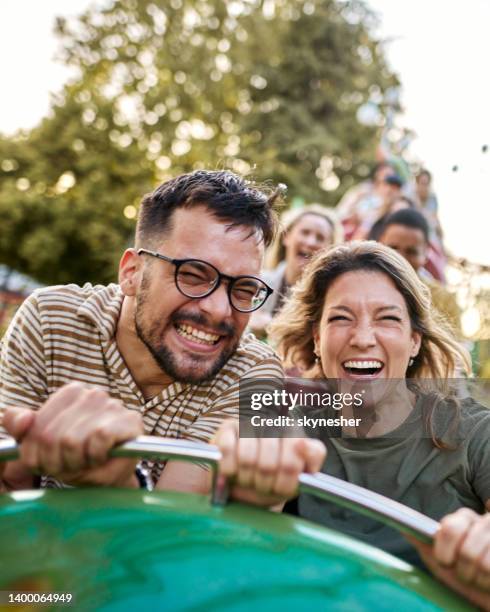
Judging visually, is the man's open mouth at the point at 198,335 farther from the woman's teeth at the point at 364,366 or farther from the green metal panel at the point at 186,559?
the green metal panel at the point at 186,559

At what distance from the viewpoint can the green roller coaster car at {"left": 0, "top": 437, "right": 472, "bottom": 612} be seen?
73 centimetres

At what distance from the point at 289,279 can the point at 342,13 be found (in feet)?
61.8

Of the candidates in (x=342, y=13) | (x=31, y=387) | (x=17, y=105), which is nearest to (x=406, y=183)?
(x=31, y=387)

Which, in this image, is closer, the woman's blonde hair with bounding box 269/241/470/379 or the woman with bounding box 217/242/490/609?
the woman with bounding box 217/242/490/609

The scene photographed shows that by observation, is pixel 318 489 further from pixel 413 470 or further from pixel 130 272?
pixel 130 272

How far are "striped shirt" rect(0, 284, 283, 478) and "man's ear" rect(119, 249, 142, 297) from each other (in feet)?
0.28

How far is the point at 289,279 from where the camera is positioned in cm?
363

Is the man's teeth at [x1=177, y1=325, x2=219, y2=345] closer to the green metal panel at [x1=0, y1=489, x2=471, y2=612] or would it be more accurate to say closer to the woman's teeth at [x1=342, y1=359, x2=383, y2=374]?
the woman's teeth at [x1=342, y1=359, x2=383, y2=374]

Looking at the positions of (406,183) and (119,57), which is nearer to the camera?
(406,183)

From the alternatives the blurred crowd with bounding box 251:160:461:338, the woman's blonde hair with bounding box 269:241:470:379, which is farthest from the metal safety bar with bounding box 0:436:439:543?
the blurred crowd with bounding box 251:160:461:338

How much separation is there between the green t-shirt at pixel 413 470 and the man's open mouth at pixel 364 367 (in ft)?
0.49

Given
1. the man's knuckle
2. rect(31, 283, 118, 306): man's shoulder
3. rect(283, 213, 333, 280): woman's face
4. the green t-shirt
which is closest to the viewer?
the man's knuckle

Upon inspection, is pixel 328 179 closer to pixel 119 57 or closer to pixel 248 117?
pixel 248 117

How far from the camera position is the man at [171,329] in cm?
161
